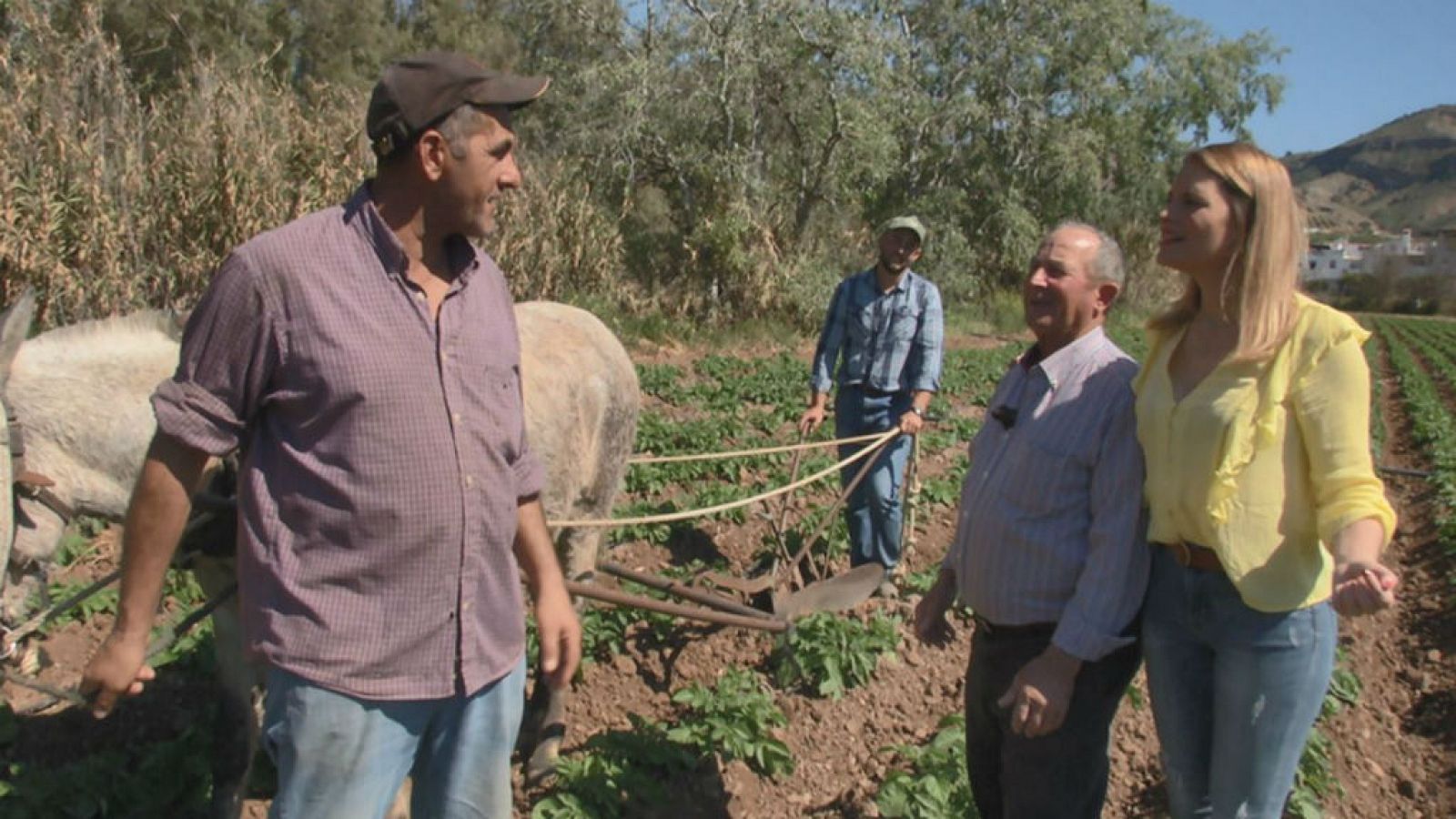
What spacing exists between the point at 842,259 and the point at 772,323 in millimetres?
3456

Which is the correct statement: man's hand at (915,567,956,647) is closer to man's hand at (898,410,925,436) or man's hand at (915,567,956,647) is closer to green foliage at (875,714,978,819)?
green foliage at (875,714,978,819)

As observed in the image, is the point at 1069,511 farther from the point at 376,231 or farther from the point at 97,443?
the point at 97,443

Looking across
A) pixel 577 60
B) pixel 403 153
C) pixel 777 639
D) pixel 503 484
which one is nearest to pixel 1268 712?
pixel 503 484

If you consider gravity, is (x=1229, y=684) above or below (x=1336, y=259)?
above

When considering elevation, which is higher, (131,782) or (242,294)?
(242,294)

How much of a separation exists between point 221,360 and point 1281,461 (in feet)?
7.20

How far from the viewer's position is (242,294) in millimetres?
1930

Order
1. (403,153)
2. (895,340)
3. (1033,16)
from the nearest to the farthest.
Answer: (403,153), (895,340), (1033,16)

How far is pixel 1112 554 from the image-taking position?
2.53 m

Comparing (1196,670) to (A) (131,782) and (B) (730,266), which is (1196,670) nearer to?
(A) (131,782)

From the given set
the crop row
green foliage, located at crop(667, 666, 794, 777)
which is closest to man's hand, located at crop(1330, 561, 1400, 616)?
green foliage, located at crop(667, 666, 794, 777)

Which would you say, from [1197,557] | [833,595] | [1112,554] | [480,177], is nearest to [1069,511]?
[1112,554]

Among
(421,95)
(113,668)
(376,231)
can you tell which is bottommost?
(113,668)

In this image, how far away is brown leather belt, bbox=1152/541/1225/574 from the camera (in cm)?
246
